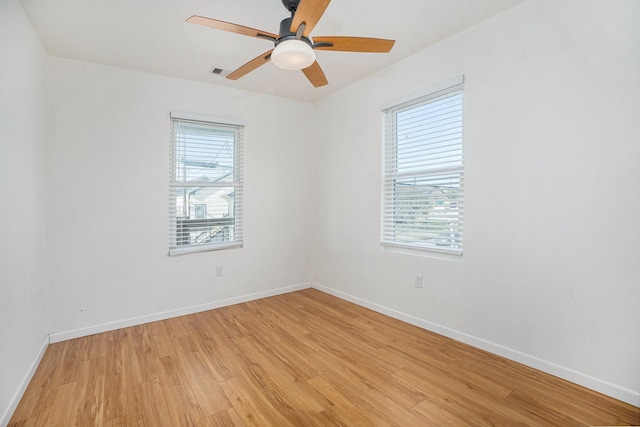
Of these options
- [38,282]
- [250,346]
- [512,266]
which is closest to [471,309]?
[512,266]

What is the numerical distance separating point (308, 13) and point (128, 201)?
260cm

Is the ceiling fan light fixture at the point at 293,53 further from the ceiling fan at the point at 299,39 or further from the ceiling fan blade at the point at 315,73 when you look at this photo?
the ceiling fan blade at the point at 315,73

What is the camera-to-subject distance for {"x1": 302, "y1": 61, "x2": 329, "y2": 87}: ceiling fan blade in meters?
2.33

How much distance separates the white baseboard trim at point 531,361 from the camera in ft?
6.21

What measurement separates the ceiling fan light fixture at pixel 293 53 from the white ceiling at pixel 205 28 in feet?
1.82

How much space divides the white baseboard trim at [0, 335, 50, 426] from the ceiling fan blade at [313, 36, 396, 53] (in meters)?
2.84

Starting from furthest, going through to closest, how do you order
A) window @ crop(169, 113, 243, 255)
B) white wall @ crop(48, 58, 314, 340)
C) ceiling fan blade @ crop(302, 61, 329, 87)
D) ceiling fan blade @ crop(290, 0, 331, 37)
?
window @ crop(169, 113, 243, 255) < white wall @ crop(48, 58, 314, 340) < ceiling fan blade @ crop(302, 61, 329, 87) < ceiling fan blade @ crop(290, 0, 331, 37)

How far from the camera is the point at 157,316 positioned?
3322 mm

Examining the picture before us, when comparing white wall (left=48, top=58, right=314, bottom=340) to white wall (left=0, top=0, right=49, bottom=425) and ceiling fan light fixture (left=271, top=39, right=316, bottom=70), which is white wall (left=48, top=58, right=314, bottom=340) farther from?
ceiling fan light fixture (left=271, top=39, right=316, bottom=70)

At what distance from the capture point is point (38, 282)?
251 centimetres

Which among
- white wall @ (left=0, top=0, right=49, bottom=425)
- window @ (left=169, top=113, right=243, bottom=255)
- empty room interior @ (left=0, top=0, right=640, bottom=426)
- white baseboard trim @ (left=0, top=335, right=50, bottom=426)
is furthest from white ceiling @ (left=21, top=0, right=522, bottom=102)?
white baseboard trim @ (left=0, top=335, right=50, bottom=426)

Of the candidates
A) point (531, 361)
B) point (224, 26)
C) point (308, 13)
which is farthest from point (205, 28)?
point (531, 361)

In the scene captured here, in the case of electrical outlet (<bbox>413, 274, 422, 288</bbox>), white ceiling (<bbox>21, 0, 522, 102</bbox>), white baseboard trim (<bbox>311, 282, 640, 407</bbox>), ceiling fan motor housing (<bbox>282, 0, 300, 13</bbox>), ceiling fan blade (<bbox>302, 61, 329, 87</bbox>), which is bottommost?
white baseboard trim (<bbox>311, 282, 640, 407</bbox>)

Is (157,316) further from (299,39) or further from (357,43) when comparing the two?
(357,43)
